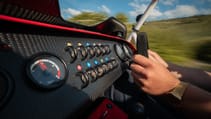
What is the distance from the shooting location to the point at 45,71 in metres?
0.52

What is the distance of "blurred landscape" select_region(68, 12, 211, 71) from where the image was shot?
3.39 m

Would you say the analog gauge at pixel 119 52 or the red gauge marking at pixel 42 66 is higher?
the red gauge marking at pixel 42 66

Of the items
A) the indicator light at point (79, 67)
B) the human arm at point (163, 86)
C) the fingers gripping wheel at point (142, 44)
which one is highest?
the fingers gripping wheel at point (142, 44)

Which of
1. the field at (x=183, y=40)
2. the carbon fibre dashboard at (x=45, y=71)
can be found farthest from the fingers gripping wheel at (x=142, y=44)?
the field at (x=183, y=40)

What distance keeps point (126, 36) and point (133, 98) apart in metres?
0.36

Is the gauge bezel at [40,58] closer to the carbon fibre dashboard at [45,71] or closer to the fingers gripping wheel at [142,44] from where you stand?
the carbon fibre dashboard at [45,71]

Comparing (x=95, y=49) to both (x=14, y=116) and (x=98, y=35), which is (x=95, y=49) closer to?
(x=98, y=35)

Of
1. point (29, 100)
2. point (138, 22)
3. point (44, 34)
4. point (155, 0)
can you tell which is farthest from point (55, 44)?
point (155, 0)

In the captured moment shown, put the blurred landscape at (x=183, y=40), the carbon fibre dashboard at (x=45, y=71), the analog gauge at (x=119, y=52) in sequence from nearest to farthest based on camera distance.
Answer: the carbon fibre dashboard at (x=45, y=71) < the analog gauge at (x=119, y=52) < the blurred landscape at (x=183, y=40)

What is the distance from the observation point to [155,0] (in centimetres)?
112

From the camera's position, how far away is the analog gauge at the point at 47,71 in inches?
19.3

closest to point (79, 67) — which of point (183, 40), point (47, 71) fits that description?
point (47, 71)

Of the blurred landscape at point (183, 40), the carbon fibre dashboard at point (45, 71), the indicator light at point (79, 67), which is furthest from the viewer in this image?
the blurred landscape at point (183, 40)

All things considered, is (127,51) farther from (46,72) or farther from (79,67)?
(46,72)
